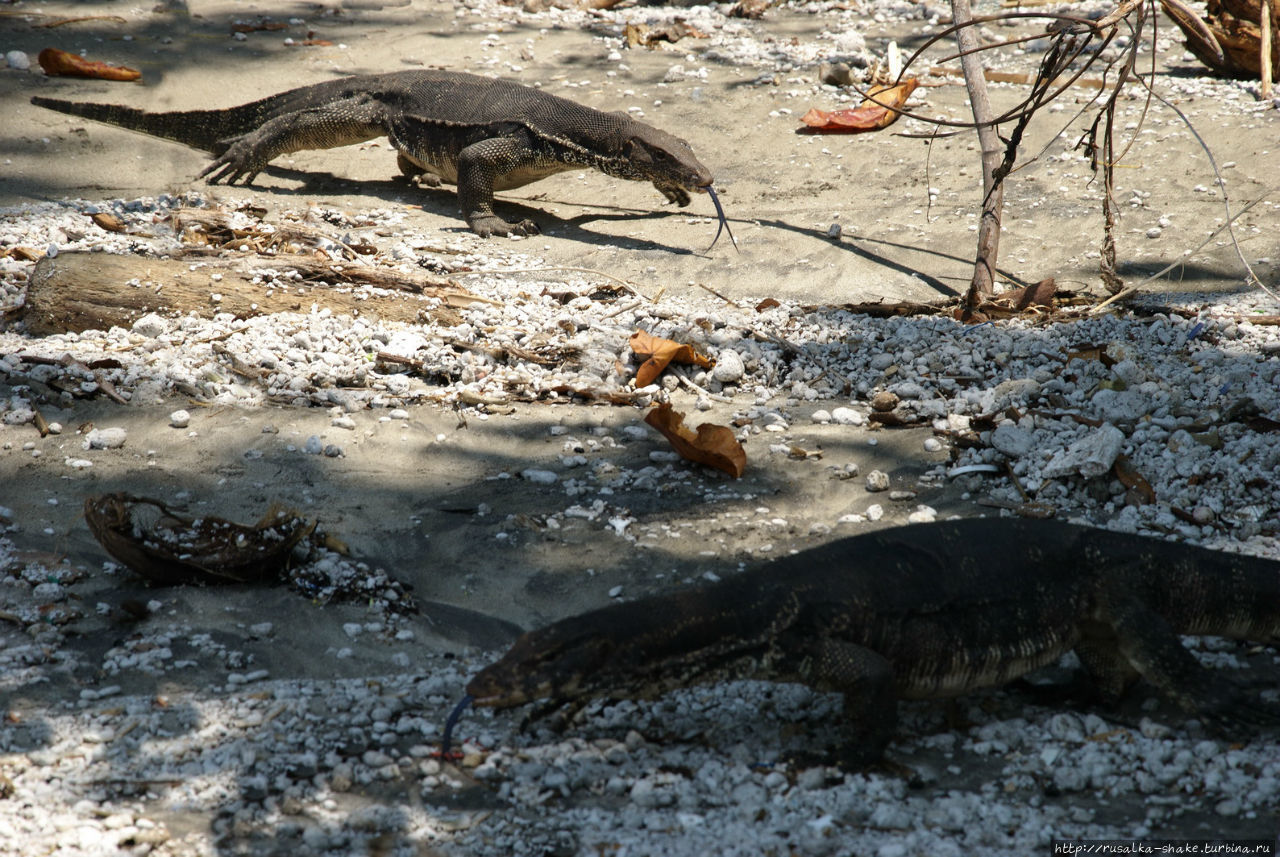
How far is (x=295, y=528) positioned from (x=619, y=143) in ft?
17.8

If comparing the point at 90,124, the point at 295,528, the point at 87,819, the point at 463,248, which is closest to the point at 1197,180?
the point at 463,248

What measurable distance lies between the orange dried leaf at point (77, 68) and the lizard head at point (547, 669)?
362 inches

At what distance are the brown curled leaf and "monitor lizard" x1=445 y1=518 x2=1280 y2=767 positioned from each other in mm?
1245

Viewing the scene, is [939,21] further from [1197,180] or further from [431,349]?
[431,349]

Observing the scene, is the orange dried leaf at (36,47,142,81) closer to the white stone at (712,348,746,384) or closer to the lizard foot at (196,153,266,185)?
the lizard foot at (196,153,266,185)

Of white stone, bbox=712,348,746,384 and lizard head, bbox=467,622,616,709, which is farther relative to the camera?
white stone, bbox=712,348,746,384

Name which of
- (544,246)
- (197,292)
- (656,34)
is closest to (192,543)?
(197,292)

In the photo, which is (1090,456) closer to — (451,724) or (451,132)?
(451,724)

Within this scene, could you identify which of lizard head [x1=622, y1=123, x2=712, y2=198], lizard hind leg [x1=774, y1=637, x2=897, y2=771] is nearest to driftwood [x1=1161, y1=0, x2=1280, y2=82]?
lizard head [x1=622, y1=123, x2=712, y2=198]

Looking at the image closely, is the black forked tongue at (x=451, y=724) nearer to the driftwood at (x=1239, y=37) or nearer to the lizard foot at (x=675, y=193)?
the lizard foot at (x=675, y=193)

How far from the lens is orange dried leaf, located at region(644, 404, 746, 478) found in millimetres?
4348

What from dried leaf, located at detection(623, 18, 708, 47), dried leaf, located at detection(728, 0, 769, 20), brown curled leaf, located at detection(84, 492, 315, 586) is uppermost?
dried leaf, located at detection(728, 0, 769, 20)

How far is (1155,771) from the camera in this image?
8.71ft

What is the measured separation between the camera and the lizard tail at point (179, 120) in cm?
884
